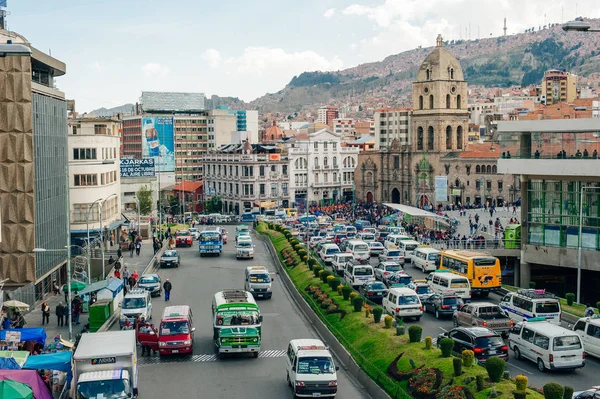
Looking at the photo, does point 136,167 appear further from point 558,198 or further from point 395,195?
point 558,198

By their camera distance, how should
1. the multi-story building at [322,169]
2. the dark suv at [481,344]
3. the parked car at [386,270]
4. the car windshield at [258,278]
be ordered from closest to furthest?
the dark suv at [481,344]
the car windshield at [258,278]
the parked car at [386,270]
the multi-story building at [322,169]

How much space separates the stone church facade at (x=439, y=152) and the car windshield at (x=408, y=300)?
7700 cm

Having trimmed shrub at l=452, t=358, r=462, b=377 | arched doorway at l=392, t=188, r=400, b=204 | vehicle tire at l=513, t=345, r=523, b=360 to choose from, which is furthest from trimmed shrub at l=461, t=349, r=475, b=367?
arched doorway at l=392, t=188, r=400, b=204

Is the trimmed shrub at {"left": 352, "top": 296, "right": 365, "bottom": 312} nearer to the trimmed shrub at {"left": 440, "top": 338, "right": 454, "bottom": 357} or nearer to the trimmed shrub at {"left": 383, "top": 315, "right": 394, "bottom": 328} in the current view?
the trimmed shrub at {"left": 383, "top": 315, "right": 394, "bottom": 328}

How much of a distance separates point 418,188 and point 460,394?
4036 inches

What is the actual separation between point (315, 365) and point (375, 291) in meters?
16.6

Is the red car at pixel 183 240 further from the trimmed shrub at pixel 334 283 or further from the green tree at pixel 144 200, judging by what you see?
the trimmed shrub at pixel 334 283

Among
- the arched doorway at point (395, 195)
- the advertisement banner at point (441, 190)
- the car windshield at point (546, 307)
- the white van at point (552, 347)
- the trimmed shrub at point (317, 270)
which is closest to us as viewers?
the white van at point (552, 347)

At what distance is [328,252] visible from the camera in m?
56.9

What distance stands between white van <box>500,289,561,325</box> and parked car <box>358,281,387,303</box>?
763 centimetres

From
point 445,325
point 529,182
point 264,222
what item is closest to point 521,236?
point 529,182

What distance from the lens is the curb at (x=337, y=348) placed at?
A: 26531 mm

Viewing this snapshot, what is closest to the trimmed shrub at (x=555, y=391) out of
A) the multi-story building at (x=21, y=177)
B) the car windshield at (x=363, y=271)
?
the car windshield at (x=363, y=271)

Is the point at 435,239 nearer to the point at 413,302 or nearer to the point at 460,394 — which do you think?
the point at 413,302
